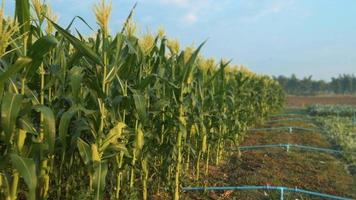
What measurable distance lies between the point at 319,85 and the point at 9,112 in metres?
97.8

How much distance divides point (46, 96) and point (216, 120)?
4.02m

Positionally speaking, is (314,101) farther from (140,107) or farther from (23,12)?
(23,12)

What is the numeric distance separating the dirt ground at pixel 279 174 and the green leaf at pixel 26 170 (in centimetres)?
324

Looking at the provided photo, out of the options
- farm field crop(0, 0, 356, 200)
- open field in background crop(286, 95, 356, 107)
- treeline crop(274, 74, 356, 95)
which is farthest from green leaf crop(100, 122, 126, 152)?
treeline crop(274, 74, 356, 95)

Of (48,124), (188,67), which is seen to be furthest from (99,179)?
(188,67)

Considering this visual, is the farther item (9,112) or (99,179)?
(99,179)

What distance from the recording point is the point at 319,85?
95500 mm

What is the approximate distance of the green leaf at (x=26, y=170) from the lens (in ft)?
9.10

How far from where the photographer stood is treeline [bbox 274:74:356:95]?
301 ft

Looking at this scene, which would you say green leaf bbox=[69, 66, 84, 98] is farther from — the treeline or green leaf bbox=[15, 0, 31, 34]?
the treeline

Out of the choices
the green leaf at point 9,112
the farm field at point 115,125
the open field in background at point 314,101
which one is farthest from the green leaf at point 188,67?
the open field in background at point 314,101

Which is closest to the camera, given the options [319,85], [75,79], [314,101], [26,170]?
[26,170]

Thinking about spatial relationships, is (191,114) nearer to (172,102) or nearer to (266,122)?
(172,102)

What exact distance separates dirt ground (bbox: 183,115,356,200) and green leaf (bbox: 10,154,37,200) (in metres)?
3.24
